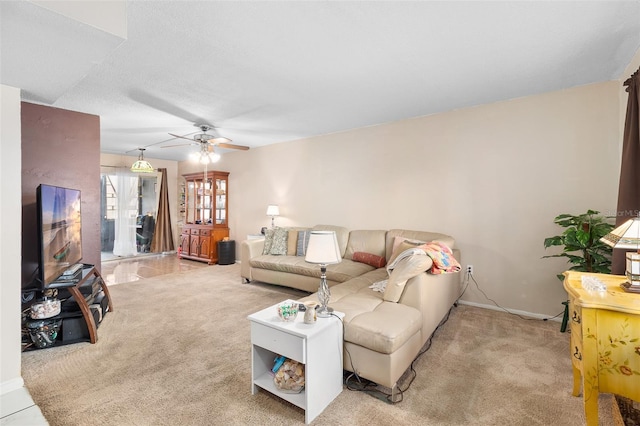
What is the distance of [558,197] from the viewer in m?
3.05

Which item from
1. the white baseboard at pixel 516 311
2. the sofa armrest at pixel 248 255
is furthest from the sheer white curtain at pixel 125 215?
the white baseboard at pixel 516 311

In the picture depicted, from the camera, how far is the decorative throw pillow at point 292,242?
4.55m

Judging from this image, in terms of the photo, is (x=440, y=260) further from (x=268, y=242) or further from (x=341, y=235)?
(x=268, y=242)

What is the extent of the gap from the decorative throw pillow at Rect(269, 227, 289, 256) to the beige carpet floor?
1.49 m

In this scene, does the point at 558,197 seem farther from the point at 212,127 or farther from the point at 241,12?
the point at 212,127

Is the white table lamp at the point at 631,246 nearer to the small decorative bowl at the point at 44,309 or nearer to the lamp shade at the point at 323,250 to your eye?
the lamp shade at the point at 323,250

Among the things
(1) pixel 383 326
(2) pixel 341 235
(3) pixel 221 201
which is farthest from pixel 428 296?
(3) pixel 221 201

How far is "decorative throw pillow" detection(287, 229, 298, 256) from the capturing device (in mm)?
4547

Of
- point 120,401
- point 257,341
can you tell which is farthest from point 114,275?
point 257,341

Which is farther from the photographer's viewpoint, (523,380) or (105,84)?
(105,84)

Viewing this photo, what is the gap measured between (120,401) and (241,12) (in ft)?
8.55

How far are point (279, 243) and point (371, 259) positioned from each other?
1597 mm

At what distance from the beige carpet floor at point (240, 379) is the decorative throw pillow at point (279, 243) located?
1.49 metres

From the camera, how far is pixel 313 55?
7.52ft
